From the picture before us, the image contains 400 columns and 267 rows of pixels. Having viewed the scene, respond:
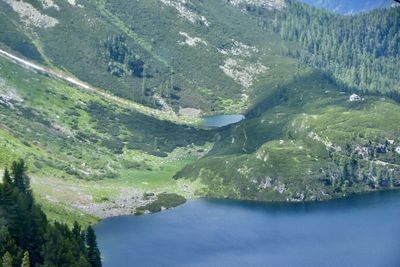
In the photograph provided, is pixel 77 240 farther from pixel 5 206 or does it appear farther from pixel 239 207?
pixel 239 207

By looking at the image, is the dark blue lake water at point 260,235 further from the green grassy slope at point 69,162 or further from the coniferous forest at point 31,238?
the coniferous forest at point 31,238

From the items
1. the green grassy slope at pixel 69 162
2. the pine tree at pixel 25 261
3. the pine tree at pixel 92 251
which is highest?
the green grassy slope at pixel 69 162

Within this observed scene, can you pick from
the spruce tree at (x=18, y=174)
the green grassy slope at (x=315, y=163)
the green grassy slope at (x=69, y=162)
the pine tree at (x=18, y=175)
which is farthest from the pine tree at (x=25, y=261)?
the green grassy slope at (x=315, y=163)

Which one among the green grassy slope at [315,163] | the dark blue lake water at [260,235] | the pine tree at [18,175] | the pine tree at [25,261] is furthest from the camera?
the green grassy slope at [315,163]

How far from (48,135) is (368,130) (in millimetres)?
77447

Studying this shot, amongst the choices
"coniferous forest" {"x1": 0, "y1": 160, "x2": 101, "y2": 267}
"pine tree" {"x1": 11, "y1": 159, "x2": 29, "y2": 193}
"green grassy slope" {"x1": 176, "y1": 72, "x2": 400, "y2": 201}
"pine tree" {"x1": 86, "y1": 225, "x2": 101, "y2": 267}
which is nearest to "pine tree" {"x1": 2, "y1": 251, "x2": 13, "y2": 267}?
"coniferous forest" {"x1": 0, "y1": 160, "x2": 101, "y2": 267}

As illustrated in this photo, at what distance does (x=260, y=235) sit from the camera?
447 feet

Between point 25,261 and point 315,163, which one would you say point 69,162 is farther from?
point 25,261

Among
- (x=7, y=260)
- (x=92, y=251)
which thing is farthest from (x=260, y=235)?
(x=7, y=260)

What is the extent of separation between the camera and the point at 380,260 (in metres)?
120

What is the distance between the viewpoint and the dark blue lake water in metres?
123

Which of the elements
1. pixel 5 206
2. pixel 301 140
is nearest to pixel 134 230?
pixel 5 206

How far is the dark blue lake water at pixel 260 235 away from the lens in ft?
402

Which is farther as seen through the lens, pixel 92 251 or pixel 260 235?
pixel 260 235
